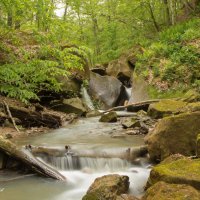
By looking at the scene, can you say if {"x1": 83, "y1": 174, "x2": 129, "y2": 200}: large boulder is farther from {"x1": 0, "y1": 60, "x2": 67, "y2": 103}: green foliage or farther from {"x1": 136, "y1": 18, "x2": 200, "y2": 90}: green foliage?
{"x1": 136, "y1": 18, "x2": 200, "y2": 90}: green foliage

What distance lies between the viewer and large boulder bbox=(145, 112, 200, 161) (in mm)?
6539

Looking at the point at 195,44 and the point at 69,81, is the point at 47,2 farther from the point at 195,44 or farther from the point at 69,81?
the point at 195,44

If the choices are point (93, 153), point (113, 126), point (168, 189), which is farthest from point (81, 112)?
point (168, 189)

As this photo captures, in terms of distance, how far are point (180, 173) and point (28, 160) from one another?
336cm

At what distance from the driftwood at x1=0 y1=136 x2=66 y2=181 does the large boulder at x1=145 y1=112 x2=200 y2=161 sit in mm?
2041

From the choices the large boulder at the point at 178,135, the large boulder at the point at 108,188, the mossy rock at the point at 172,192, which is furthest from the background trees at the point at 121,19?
the mossy rock at the point at 172,192

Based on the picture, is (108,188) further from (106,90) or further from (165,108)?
(106,90)

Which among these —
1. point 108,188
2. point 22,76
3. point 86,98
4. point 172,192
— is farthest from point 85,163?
point 86,98

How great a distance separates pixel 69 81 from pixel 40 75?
15.8ft

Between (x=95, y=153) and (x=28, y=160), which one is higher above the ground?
(x=28, y=160)

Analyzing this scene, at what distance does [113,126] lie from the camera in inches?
435

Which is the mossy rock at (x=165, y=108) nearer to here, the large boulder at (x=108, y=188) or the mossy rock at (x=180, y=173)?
the large boulder at (x=108, y=188)

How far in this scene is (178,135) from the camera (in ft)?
21.7

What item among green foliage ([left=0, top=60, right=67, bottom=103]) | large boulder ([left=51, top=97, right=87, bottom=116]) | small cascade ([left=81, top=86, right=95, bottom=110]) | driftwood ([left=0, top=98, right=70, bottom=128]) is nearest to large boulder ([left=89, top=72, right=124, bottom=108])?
small cascade ([left=81, top=86, right=95, bottom=110])
